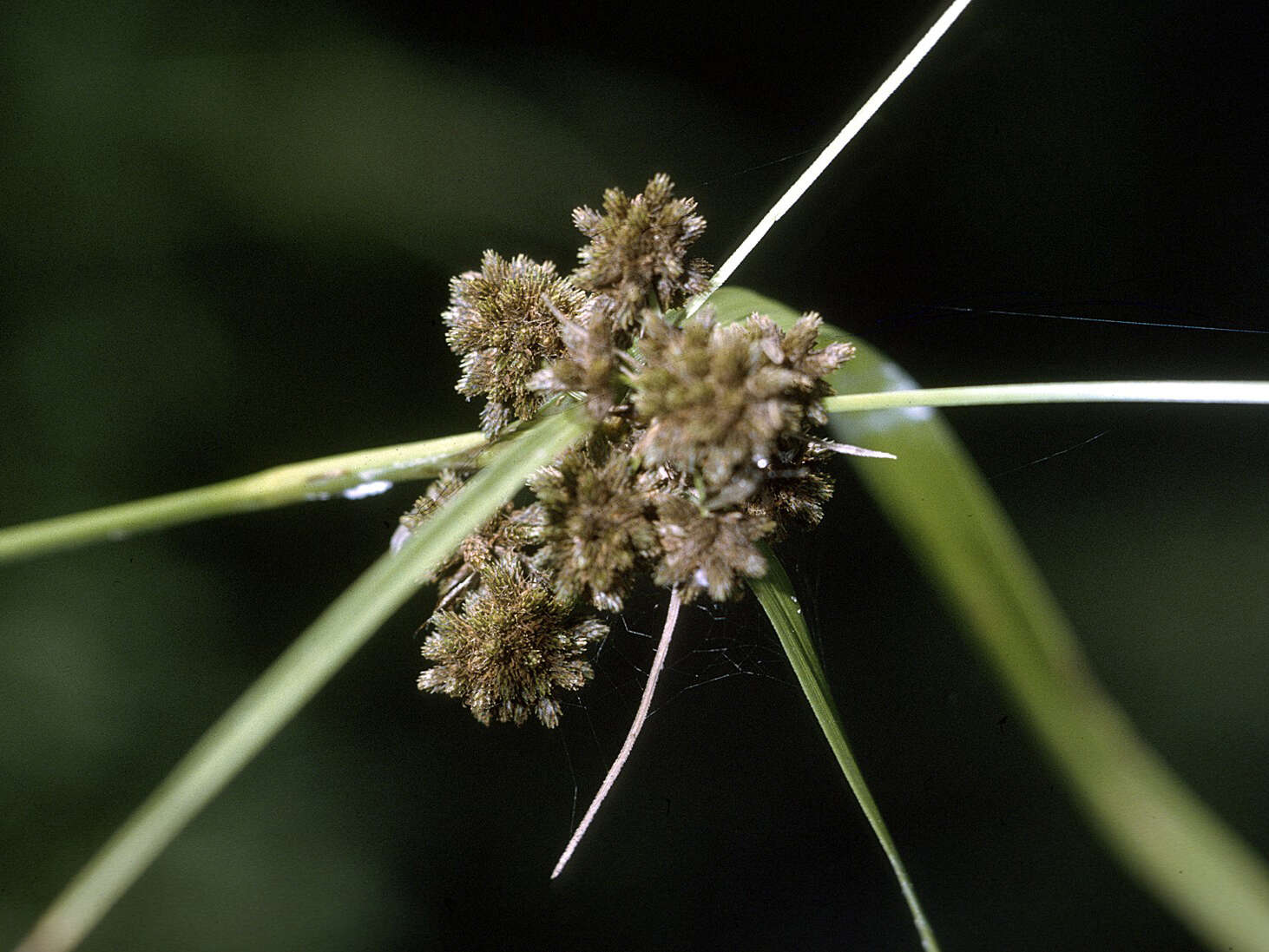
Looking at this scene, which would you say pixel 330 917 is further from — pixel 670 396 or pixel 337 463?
pixel 670 396

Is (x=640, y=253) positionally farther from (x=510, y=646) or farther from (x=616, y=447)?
(x=510, y=646)

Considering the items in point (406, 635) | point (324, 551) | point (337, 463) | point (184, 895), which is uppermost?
point (324, 551)

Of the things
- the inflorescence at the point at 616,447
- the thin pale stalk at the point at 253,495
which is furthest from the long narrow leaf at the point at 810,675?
the thin pale stalk at the point at 253,495

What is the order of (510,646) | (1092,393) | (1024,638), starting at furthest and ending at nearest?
(1024,638) < (510,646) < (1092,393)

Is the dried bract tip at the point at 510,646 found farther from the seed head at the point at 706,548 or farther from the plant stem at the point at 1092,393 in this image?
the plant stem at the point at 1092,393

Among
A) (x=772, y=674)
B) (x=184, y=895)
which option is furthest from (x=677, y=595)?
(x=184, y=895)

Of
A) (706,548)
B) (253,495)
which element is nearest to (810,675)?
(706,548)

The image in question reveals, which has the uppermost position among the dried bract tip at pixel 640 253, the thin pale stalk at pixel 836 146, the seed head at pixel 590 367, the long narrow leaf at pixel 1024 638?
the thin pale stalk at pixel 836 146
